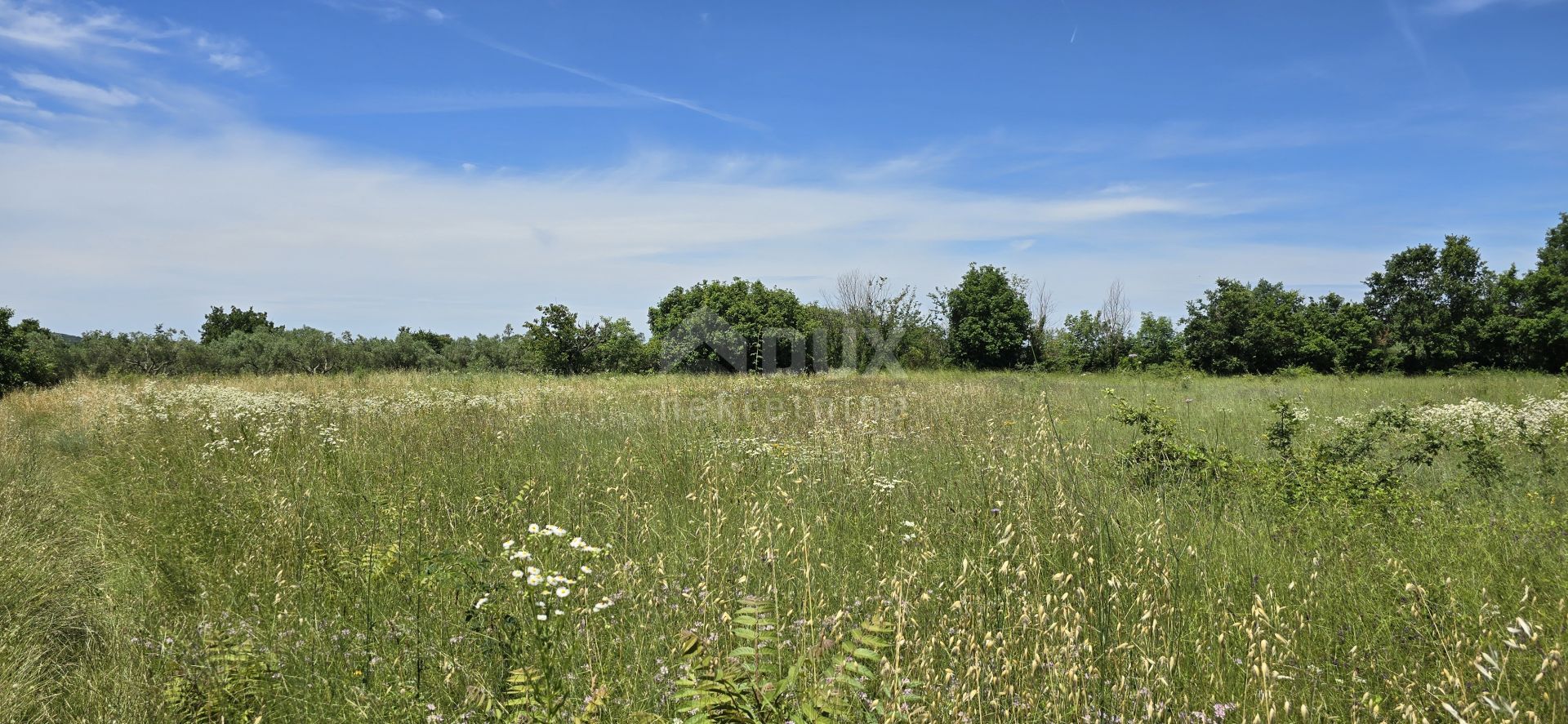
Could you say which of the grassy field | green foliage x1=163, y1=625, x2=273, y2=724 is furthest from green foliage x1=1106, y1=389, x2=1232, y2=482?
green foliage x1=163, y1=625, x2=273, y2=724

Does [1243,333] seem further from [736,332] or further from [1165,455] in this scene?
[1165,455]

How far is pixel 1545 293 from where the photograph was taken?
29047mm

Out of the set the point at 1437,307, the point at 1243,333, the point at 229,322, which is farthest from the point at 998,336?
the point at 229,322

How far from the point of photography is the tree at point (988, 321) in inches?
1286

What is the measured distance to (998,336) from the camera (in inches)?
1286

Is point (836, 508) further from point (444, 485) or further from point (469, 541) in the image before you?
point (444, 485)

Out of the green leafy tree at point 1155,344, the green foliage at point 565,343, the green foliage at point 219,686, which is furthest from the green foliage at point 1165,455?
the green leafy tree at point 1155,344

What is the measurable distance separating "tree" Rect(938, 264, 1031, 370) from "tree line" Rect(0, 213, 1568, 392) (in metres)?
0.07

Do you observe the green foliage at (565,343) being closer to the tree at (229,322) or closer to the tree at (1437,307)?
the tree at (229,322)

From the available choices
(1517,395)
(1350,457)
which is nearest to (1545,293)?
(1517,395)

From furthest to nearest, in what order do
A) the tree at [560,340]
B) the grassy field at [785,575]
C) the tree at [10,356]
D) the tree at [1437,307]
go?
the tree at [1437,307] < the tree at [560,340] < the tree at [10,356] < the grassy field at [785,575]

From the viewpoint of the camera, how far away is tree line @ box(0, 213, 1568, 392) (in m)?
24.8

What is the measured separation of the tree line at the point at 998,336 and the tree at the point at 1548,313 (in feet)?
0.21

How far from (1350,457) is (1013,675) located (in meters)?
5.67
